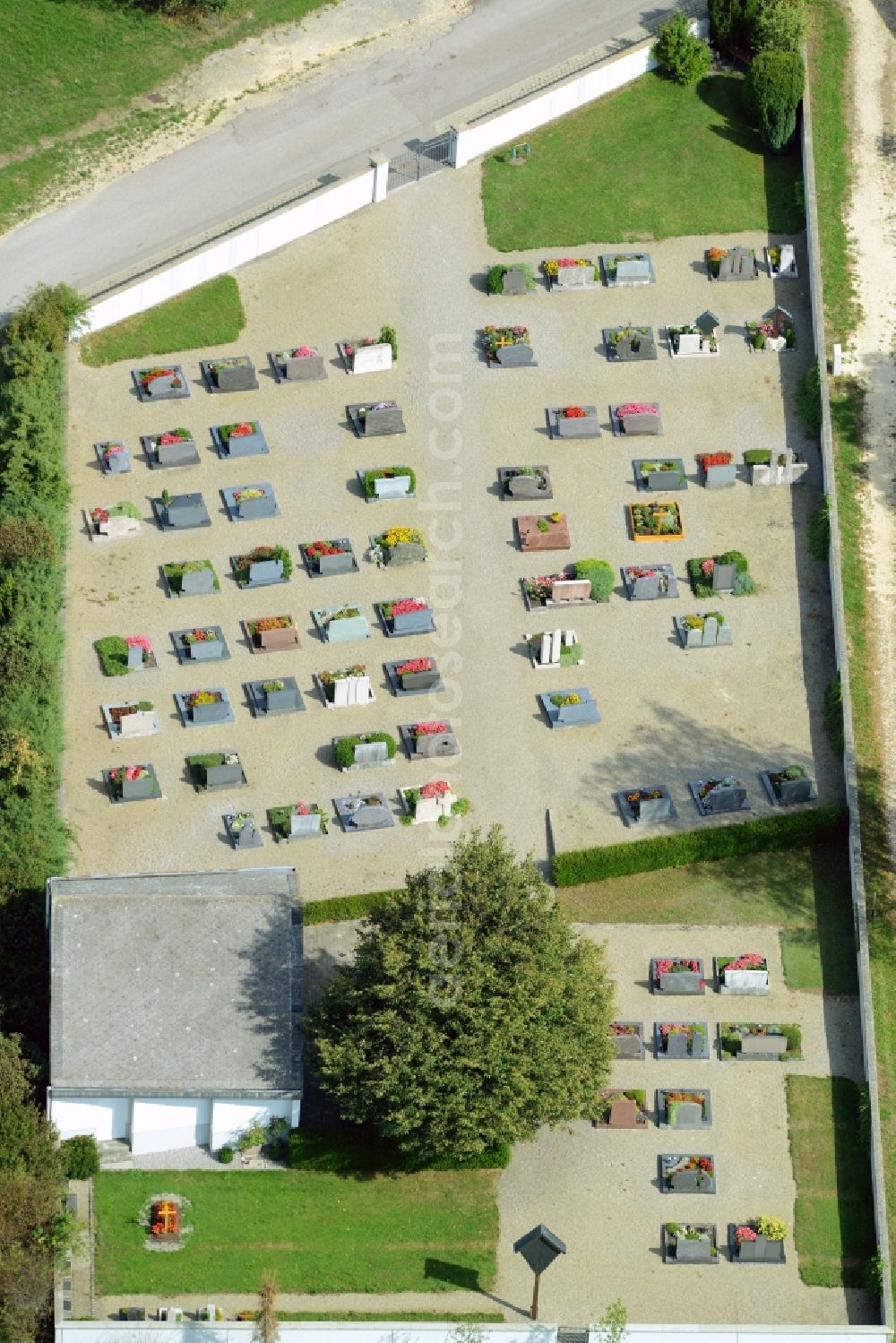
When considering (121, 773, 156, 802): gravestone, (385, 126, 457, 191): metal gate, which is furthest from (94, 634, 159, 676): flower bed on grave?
(385, 126, 457, 191): metal gate

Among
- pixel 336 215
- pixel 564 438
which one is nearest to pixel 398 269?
pixel 336 215

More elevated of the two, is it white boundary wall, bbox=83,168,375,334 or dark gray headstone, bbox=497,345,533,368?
white boundary wall, bbox=83,168,375,334

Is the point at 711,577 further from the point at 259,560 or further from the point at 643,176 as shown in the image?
the point at 643,176

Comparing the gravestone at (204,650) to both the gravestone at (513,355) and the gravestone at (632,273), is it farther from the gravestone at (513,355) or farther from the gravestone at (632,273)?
the gravestone at (632,273)

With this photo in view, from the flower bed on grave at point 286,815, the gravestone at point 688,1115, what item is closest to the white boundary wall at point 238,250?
the flower bed on grave at point 286,815

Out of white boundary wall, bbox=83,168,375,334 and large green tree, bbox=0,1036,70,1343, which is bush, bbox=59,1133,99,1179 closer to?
large green tree, bbox=0,1036,70,1343

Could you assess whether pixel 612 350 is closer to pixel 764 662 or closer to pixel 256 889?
pixel 764 662

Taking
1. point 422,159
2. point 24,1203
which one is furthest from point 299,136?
point 24,1203

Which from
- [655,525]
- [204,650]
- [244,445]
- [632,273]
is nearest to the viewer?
[204,650]
